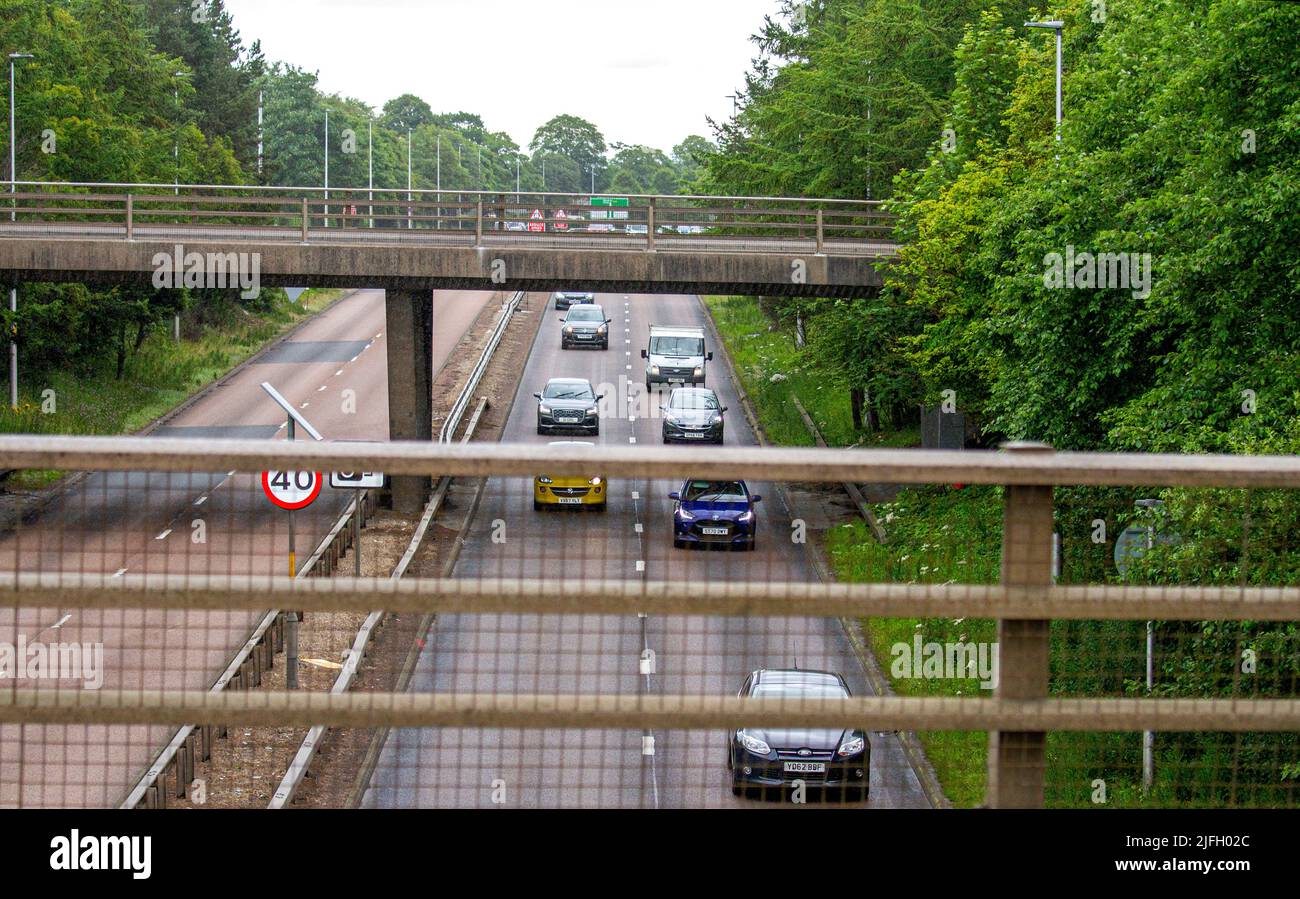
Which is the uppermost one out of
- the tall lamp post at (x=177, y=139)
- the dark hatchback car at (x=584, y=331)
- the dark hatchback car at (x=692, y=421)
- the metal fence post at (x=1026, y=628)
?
the tall lamp post at (x=177, y=139)

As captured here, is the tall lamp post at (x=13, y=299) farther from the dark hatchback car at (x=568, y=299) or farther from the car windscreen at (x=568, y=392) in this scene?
the dark hatchback car at (x=568, y=299)

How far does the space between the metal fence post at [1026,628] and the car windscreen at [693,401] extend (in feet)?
130

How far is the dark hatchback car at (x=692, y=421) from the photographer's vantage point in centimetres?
4309

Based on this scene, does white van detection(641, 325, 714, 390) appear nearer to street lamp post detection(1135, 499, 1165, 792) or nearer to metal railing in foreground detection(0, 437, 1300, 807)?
street lamp post detection(1135, 499, 1165, 792)

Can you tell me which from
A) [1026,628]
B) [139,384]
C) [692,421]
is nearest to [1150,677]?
[1026,628]

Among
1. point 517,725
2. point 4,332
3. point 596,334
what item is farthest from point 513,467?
point 596,334

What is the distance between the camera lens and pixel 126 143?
173ft

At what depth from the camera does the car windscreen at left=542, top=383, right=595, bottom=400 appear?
4491cm

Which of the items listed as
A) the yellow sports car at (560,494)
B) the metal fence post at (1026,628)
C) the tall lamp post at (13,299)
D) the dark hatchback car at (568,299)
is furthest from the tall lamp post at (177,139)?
the metal fence post at (1026,628)

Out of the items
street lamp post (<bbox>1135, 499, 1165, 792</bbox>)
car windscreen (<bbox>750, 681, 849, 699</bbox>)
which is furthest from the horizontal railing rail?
street lamp post (<bbox>1135, 499, 1165, 792</bbox>)

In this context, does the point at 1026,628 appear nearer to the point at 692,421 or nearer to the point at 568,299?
the point at 692,421

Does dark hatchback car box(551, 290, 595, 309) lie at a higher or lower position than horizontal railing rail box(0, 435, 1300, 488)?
higher

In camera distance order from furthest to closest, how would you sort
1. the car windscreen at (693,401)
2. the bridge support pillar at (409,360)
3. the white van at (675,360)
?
the white van at (675,360) < the car windscreen at (693,401) < the bridge support pillar at (409,360)

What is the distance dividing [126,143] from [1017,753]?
53412 mm
